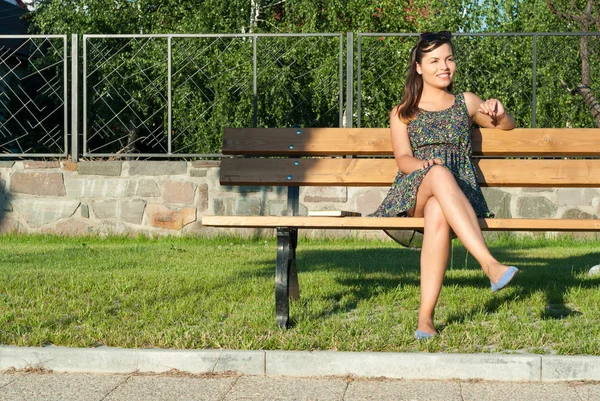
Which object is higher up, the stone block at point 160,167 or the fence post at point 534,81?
the fence post at point 534,81

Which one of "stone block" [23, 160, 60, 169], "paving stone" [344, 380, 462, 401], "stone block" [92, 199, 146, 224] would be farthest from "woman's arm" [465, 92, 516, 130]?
"stone block" [23, 160, 60, 169]

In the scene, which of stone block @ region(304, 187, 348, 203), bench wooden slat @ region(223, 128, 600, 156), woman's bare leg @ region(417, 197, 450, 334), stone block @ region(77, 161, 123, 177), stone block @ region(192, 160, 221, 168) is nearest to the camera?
A: woman's bare leg @ region(417, 197, 450, 334)

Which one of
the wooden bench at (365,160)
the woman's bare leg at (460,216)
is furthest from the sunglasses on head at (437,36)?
the woman's bare leg at (460,216)

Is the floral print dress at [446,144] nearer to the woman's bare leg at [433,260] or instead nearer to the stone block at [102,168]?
the woman's bare leg at [433,260]

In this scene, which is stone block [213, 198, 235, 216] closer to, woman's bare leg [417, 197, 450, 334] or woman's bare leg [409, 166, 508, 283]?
woman's bare leg [409, 166, 508, 283]

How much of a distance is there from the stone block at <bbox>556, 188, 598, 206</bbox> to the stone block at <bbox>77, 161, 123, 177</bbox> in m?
4.37

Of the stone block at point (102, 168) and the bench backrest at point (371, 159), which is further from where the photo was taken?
the stone block at point (102, 168)

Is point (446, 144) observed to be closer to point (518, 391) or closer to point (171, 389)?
point (518, 391)

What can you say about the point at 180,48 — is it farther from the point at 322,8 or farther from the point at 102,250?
the point at 322,8

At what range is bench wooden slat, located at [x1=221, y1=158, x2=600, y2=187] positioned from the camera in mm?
5348

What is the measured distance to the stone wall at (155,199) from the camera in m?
9.55

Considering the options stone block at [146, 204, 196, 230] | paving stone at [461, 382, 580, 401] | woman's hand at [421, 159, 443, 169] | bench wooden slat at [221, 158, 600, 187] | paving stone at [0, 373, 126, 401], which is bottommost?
stone block at [146, 204, 196, 230]

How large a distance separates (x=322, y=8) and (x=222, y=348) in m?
20.1

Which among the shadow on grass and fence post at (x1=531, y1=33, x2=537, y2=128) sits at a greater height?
fence post at (x1=531, y1=33, x2=537, y2=128)
